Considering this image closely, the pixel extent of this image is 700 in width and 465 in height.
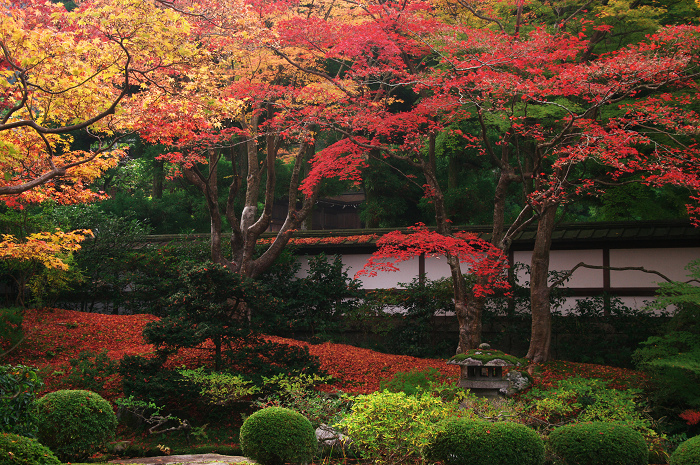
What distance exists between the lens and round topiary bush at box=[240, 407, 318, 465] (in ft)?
20.1

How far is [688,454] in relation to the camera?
227 inches

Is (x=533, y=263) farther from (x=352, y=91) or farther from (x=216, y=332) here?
(x=216, y=332)

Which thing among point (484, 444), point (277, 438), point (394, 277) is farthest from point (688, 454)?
point (394, 277)

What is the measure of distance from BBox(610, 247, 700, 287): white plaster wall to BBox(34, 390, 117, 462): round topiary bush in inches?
407

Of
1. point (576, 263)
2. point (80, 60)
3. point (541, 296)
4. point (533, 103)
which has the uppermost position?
point (533, 103)

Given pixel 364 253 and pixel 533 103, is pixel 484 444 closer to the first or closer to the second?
pixel 533 103

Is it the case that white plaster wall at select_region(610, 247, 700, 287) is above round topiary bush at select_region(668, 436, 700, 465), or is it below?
above

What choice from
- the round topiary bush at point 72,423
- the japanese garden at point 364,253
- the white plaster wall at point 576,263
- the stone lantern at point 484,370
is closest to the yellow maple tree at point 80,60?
the japanese garden at point 364,253

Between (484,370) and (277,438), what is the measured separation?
354 cm

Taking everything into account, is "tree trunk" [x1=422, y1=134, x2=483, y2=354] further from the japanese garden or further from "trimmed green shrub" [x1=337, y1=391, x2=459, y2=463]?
"trimmed green shrub" [x1=337, y1=391, x2=459, y2=463]

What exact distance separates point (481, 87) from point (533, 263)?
12.3 feet

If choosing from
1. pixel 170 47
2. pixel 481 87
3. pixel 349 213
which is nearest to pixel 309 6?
pixel 481 87

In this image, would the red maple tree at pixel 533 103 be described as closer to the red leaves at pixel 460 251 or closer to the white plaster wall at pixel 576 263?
the red leaves at pixel 460 251

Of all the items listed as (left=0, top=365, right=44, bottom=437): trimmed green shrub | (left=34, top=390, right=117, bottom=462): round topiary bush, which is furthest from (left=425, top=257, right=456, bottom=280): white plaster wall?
(left=0, top=365, right=44, bottom=437): trimmed green shrub
